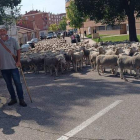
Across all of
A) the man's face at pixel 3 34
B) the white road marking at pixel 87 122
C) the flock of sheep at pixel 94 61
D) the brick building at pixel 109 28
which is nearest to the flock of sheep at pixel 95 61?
the flock of sheep at pixel 94 61

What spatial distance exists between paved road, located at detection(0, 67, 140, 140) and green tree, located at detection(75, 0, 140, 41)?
1788 centimetres

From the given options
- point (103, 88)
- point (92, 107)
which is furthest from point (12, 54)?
point (103, 88)

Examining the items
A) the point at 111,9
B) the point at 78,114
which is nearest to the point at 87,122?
the point at 78,114

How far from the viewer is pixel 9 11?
68.5 ft

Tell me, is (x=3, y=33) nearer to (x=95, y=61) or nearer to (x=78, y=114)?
(x=78, y=114)

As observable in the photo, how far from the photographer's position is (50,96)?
26.6 ft

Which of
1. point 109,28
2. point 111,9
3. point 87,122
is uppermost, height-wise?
point 111,9

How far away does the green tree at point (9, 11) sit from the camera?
1922 cm

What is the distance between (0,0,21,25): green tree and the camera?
19.2 m

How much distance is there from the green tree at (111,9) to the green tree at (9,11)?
8.22 meters

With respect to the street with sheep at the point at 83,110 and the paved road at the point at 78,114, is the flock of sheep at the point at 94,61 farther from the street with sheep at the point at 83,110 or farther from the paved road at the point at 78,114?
the paved road at the point at 78,114

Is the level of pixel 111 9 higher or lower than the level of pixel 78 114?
higher

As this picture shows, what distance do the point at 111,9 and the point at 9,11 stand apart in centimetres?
1121

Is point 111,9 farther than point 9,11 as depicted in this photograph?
Yes
